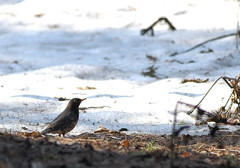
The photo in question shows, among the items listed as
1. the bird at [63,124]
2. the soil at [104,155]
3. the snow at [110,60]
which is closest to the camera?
the soil at [104,155]

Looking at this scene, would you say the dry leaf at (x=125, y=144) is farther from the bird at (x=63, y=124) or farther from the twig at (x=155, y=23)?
the twig at (x=155, y=23)

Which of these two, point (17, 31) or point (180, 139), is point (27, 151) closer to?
point (180, 139)

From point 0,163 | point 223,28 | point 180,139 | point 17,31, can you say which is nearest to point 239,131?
point 180,139

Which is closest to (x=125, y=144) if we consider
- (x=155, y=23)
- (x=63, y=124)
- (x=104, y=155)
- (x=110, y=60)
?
(x=63, y=124)

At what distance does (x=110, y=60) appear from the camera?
888 cm

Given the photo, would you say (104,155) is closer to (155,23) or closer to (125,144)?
(125,144)

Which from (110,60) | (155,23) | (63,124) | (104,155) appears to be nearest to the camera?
(104,155)

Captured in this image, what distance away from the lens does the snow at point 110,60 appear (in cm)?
526

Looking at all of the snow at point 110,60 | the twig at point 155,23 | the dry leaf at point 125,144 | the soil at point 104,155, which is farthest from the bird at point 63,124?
the twig at point 155,23

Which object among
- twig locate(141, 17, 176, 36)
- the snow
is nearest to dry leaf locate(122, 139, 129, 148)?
the snow

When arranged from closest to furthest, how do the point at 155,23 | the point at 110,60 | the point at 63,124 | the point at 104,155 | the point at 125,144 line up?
the point at 104,155 → the point at 125,144 → the point at 63,124 → the point at 110,60 → the point at 155,23

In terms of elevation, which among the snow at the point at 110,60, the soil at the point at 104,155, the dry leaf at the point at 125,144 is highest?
the soil at the point at 104,155

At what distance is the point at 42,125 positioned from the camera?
4.65 meters

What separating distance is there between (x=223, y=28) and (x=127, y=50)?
2480 millimetres
